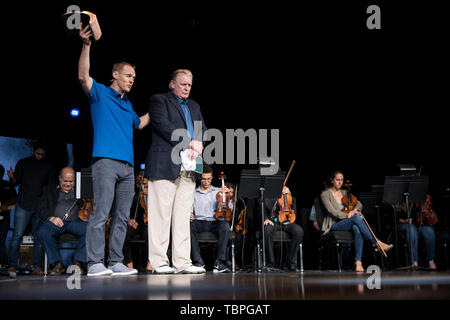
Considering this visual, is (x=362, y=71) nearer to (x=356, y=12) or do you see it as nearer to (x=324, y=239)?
(x=356, y=12)

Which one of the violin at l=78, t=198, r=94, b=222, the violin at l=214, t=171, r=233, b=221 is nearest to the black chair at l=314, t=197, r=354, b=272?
the violin at l=214, t=171, r=233, b=221

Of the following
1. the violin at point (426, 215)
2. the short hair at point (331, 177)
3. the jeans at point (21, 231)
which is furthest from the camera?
the violin at point (426, 215)

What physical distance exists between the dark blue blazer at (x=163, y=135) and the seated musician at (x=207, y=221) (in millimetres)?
2129

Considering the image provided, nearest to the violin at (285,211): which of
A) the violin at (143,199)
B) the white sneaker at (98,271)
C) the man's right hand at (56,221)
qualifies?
the violin at (143,199)

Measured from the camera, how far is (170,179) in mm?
3402

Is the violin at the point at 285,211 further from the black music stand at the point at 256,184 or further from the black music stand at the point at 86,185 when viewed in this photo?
the black music stand at the point at 86,185

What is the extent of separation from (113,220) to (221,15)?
11.9 ft

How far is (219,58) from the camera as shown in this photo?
7.11m

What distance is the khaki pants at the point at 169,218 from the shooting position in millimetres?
3410

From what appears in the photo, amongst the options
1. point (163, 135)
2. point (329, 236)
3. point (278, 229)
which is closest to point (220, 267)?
point (278, 229)

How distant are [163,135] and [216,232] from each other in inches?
97.7

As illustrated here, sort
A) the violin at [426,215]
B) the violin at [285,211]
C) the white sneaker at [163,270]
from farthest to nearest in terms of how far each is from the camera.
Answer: the violin at [426,215], the violin at [285,211], the white sneaker at [163,270]

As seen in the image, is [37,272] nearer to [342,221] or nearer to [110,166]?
[110,166]
